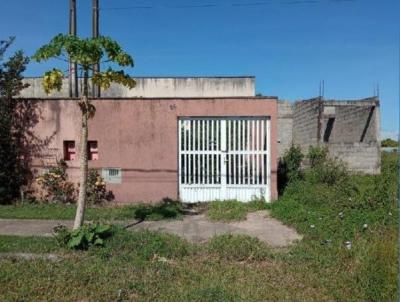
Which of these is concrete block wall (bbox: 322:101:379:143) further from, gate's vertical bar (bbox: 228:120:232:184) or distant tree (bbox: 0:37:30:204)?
distant tree (bbox: 0:37:30:204)

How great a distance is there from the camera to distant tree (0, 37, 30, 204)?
1160cm

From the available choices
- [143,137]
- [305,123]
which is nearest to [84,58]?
[143,137]

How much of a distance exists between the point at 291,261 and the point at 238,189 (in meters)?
5.33

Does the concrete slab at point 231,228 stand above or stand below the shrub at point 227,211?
below

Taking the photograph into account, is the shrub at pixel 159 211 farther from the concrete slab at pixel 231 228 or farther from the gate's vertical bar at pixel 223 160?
the gate's vertical bar at pixel 223 160

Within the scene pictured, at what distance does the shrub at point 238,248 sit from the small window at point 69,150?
5743 millimetres

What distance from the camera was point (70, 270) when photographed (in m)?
6.11

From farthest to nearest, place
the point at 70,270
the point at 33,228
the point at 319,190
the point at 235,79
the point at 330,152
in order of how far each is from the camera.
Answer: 1. the point at 235,79
2. the point at 330,152
3. the point at 319,190
4. the point at 33,228
5. the point at 70,270

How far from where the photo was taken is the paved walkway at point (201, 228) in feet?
27.1

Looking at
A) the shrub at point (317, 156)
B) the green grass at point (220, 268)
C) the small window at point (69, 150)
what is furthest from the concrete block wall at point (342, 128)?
the small window at point (69, 150)

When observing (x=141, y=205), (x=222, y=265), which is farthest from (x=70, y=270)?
(x=141, y=205)

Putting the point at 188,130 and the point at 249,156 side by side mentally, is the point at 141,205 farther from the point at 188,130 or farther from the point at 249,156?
the point at 249,156

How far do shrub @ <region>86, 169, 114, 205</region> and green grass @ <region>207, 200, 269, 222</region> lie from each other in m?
2.68

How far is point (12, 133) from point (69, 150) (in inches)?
58.9
